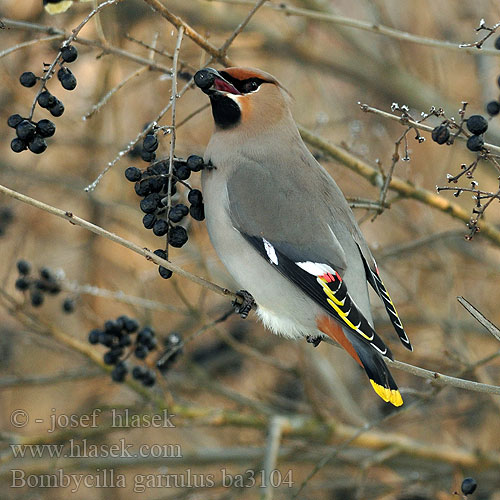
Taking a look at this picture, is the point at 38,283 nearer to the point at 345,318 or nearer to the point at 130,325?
the point at 130,325

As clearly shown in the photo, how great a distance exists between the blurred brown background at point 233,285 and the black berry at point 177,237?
987mm

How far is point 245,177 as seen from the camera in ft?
11.0

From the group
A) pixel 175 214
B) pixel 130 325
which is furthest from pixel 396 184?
pixel 130 325

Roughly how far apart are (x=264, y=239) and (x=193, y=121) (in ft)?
10.3

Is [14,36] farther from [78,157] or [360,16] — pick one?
[360,16]

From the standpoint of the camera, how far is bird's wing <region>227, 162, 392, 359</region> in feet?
10.3

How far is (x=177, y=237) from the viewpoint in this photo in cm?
267

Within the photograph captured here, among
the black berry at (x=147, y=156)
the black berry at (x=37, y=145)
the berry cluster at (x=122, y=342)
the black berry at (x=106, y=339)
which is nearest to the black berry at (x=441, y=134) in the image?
the black berry at (x=147, y=156)

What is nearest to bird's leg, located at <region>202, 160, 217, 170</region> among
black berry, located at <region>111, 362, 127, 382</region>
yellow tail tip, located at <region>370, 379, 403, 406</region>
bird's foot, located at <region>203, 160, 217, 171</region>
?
bird's foot, located at <region>203, 160, 217, 171</region>

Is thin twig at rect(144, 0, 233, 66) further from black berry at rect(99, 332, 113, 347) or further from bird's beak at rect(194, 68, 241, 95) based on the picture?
black berry at rect(99, 332, 113, 347)

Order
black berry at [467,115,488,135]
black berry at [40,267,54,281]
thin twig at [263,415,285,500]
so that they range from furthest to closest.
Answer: black berry at [40,267,54,281]
thin twig at [263,415,285,500]
black berry at [467,115,488,135]

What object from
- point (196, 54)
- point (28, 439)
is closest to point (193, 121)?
point (196, 54)

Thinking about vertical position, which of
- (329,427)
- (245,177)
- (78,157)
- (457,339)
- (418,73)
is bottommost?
(329,427)

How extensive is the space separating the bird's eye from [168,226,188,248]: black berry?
1.00 m
